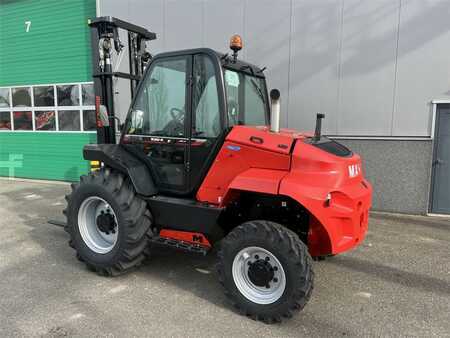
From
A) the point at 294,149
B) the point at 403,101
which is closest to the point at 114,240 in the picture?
the point at 294,149

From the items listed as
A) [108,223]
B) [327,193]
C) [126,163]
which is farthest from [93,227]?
[327,193]

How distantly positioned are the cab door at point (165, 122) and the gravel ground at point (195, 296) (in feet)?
3.56

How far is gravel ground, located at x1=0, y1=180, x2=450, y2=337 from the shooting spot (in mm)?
2998

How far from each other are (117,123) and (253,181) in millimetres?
2494

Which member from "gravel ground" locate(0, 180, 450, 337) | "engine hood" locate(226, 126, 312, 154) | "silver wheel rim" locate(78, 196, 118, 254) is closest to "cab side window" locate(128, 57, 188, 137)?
"engine hood" locate(226, 126, 312, 154)

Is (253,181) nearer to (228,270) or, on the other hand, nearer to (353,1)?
(228,270)

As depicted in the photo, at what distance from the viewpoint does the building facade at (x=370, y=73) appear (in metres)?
6.15

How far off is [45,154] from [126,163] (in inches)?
287

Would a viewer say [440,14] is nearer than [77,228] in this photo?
No

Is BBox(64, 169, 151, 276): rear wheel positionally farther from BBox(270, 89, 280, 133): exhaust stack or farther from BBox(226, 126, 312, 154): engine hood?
BBox(270, 89, 280, 133): exhaust stack

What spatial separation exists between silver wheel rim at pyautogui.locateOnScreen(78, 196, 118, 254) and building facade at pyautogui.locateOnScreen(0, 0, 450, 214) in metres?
2.65

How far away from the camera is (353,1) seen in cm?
645

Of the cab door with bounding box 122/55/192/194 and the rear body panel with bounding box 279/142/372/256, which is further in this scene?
the cab door with bounding box 122/55/192/194

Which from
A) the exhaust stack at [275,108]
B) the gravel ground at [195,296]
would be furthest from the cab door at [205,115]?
the gravel ground at [195,296]
